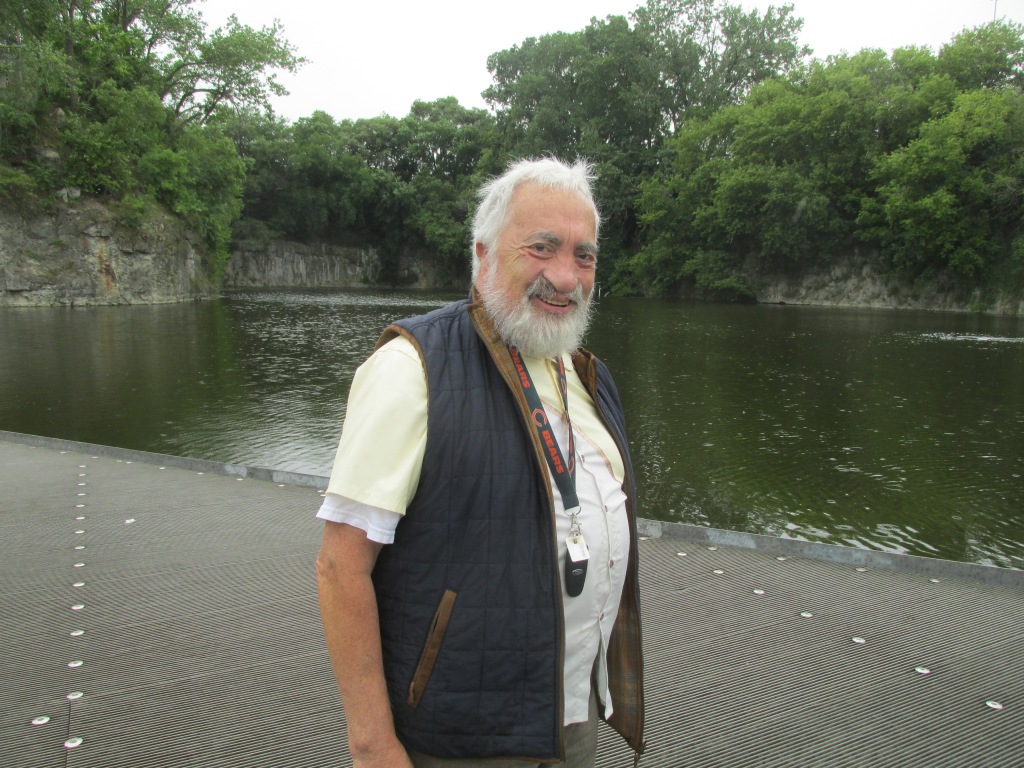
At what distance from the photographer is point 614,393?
176cm

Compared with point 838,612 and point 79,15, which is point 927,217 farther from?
point 79,15

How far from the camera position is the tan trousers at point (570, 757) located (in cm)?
135

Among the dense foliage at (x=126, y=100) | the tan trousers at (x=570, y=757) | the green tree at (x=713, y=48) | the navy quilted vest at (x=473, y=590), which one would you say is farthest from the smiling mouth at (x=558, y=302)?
the green tree at (x=713, y=48)

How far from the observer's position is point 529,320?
4.78 ft

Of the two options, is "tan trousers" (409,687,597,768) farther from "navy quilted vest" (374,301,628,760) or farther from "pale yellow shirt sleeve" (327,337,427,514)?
"pale yellow shirt sleeve" (327,337,427,514)

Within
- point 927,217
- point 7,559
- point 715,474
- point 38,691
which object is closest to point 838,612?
point 38,691

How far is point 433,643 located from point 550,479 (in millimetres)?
A: 351

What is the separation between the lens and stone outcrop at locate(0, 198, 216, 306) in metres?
28.9

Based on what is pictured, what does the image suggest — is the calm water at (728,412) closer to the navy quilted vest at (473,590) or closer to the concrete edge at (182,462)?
the concrete edge at (182,462)

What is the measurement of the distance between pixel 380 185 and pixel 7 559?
58938 millimetres

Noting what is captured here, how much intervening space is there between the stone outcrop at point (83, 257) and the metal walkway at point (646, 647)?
29.8 metres

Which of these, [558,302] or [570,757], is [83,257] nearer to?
[558,302]

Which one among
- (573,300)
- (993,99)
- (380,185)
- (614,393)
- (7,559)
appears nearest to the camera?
(573,300)

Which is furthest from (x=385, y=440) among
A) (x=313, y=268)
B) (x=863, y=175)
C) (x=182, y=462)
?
(x=313, y=268)
